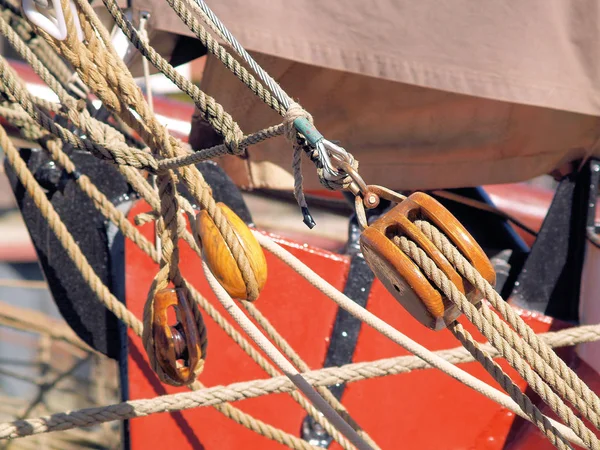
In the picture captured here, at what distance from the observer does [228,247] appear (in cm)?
95

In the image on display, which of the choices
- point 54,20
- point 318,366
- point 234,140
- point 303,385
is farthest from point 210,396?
point 54,20

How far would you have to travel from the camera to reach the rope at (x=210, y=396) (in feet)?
4.06

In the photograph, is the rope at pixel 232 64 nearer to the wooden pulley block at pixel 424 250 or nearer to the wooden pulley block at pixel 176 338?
the wooden pulley block at pixel 424 250

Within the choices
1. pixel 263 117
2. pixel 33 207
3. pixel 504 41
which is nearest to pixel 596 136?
pixel 504 41

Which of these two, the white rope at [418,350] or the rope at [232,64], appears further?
the white rope at [418,350]

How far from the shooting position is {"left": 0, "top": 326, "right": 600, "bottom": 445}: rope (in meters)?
1.24

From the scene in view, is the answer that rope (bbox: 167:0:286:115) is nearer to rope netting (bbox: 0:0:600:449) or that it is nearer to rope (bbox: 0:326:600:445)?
rope netting (bbox: 0:0:600:449)

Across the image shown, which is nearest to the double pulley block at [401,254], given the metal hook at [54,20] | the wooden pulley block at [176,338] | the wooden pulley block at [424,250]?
the wooden pulley block at [424,250]

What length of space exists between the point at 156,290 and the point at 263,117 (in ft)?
2.33

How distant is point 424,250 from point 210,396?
0.58 meters

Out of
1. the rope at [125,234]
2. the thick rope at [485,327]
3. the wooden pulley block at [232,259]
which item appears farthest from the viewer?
the rope at [125,234]

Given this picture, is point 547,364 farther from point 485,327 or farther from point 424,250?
point 424,250

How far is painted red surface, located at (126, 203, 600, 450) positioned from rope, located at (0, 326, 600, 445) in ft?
0.71

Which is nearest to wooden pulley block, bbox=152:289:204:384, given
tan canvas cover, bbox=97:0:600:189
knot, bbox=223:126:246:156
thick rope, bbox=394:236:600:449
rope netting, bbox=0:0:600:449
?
rope netting, bbox=0:0:600:449
